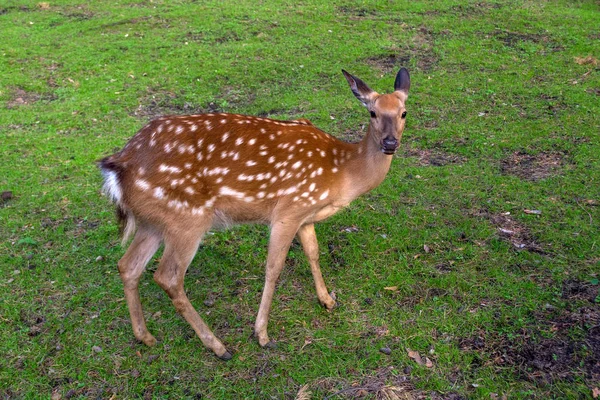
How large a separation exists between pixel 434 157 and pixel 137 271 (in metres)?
3.60

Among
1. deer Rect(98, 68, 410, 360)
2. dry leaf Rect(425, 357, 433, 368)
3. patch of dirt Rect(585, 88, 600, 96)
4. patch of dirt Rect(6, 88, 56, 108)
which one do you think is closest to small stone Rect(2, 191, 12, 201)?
deer Rect(98, 68, 410, 360)

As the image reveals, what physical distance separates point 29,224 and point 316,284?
2843mm

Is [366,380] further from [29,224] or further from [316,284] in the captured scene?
[29,224]

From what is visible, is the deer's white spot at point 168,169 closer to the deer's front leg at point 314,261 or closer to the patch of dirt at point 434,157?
the deer's front leg at point 314,261

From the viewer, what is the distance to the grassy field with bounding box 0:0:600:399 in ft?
11.9

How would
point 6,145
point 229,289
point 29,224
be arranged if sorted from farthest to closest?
point 6,145, point 29,224, point 229,289

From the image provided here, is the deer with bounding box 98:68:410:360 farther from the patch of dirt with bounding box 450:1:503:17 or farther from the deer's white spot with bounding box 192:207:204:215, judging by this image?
the patch of dirt with bounding box 450:1:503:17

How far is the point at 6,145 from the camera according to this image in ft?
22.0

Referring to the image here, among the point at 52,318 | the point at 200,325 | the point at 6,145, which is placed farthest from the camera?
the point at 6,145

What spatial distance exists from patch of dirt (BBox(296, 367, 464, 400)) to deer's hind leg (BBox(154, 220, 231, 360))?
68 cm

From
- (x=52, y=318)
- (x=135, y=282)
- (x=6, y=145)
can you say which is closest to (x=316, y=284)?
(x=135, y=282)

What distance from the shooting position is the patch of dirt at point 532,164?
18.6 feet

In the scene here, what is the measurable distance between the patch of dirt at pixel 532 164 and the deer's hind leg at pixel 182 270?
138 inches

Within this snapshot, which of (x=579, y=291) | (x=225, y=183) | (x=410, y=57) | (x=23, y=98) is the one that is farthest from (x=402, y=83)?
(x=23, y=98)
